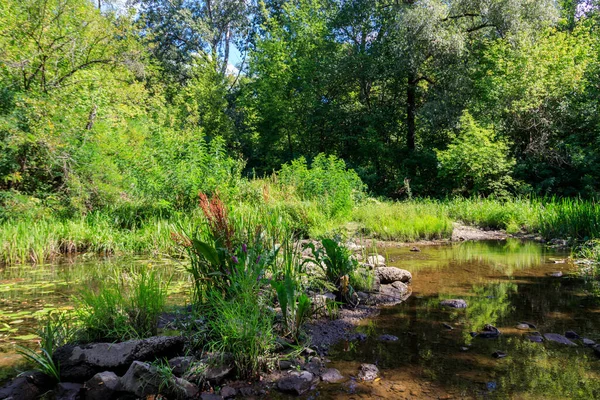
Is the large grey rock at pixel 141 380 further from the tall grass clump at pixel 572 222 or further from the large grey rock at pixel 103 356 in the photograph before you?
the tall grass clump at pixel 572 222

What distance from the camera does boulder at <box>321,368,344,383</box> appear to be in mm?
3133

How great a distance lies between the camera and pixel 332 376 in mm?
3174

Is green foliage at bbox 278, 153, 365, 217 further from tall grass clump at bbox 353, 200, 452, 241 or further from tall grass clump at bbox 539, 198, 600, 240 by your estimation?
tall grass clump at bbox 539, 198, 600, 240

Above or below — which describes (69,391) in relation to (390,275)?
below

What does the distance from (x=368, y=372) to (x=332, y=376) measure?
0.96 feet

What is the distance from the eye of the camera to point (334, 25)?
2298cm

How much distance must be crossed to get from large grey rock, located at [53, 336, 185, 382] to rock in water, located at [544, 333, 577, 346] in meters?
3.48

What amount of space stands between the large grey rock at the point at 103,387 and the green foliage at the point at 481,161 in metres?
14.9

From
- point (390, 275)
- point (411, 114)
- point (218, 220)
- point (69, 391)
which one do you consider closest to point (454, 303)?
point (390, 275)

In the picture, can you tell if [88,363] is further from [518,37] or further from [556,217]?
[518,37]

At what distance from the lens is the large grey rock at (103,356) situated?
307cm

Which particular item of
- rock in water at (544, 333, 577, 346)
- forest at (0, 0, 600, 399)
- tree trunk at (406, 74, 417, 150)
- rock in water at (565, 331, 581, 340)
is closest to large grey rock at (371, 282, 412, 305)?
forest at (0, 0, 600, 399)

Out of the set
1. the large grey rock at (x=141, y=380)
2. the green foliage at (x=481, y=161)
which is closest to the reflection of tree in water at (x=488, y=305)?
the large grey rock at (x=141, y=380)

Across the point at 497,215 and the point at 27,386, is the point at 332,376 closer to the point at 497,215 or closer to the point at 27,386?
the point at 27,386
